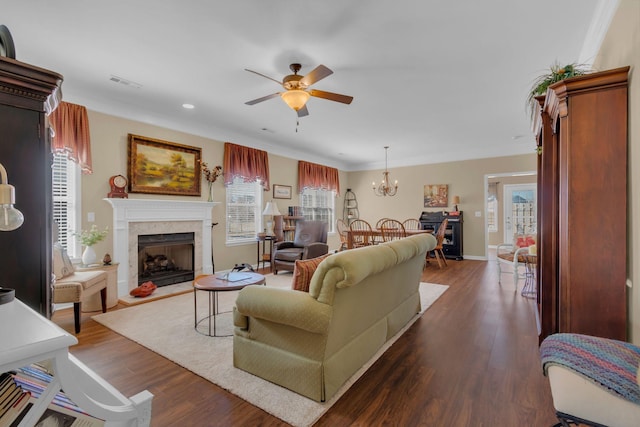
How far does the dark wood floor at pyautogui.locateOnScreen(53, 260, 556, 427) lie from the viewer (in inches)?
68.4

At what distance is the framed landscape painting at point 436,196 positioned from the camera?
773cm

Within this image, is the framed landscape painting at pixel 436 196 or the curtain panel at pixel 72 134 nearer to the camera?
the curtain panel at pixel 72 134

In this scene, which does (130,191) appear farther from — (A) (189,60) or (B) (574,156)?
(B) (574,156)

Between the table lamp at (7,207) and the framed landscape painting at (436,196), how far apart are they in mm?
7993

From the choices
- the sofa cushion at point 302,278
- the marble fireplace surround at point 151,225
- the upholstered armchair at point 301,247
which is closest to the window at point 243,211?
the marble fireplace surround at point 151,225

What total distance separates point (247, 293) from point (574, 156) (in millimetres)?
2153

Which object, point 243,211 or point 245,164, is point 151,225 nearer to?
point 243,211

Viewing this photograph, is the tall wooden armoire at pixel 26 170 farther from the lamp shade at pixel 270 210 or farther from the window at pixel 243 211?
the lamp shade at pixel 270 210

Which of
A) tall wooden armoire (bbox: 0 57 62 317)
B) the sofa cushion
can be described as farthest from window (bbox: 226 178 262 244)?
tall wooden armoire (bbox: 0 57 62 317)

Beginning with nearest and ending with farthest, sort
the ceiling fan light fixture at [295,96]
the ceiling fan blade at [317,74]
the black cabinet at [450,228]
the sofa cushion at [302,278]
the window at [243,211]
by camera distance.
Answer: the sofa cushion at [302,278] → the ceiling fan blade at [317,74] → the ceiling fan light fixture at [295,96] → the window at [243,211] → the black cabinet at [450,228]

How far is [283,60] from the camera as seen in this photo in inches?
121

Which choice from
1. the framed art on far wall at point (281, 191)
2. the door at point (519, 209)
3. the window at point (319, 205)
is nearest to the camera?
the framed art on far wall at point (281, 191)

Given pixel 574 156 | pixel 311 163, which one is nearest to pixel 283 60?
pixel 574 156

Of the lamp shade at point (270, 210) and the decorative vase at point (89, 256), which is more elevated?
the lamp shade at point (270, 210)
